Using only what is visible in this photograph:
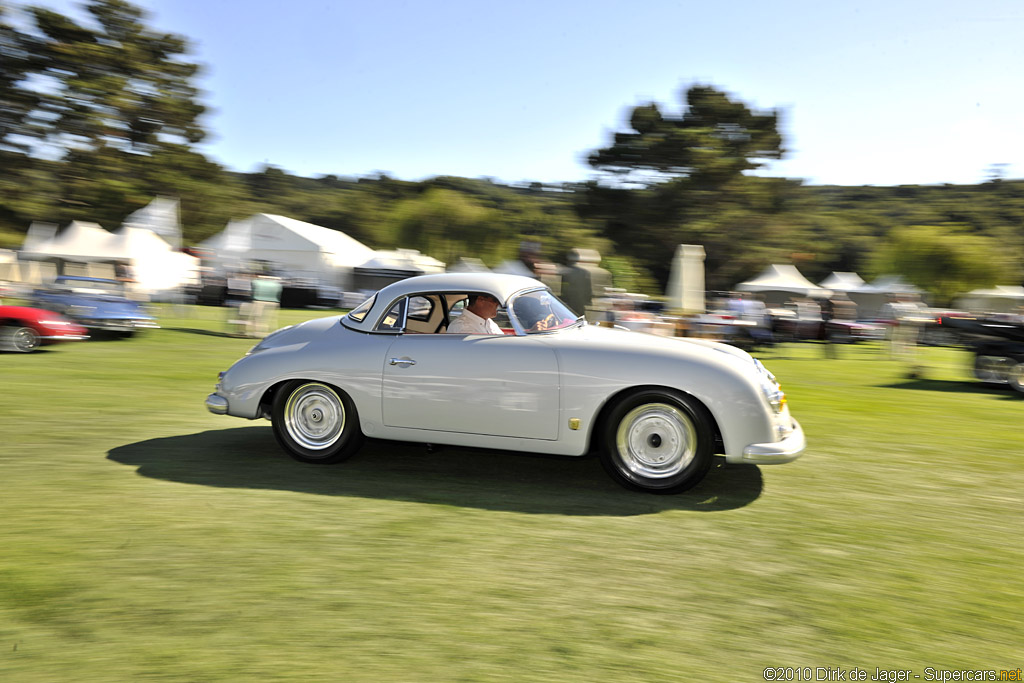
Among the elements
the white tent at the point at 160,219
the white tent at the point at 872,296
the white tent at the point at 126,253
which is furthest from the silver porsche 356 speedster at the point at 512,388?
the white tent at the point at 872,296

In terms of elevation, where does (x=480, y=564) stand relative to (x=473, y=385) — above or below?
below

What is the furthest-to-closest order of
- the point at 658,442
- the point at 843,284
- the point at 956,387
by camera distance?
the point at 843,284 < the point at 956,387 < the point at 658,442

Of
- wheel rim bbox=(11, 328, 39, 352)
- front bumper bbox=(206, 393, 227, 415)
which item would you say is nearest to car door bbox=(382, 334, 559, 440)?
front bumper bbox=(206, 393, 227, 415)

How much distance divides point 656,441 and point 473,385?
1357 millimetres

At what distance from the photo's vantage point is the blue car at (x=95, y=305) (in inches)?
679

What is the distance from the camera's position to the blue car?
17.2 metres

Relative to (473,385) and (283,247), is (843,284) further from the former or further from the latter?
(473,385)

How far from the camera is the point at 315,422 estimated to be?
20.2ft

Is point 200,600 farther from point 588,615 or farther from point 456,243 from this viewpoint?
point 456,243

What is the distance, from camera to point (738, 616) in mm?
Result: 3531

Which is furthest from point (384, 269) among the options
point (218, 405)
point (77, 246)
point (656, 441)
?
point (656, 441)

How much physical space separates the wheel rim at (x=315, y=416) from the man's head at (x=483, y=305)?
1283mm

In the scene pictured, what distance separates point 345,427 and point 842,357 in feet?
55.4

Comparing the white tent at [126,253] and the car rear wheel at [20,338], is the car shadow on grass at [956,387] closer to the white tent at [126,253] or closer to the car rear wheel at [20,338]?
the car rear wheel at [20,338]
